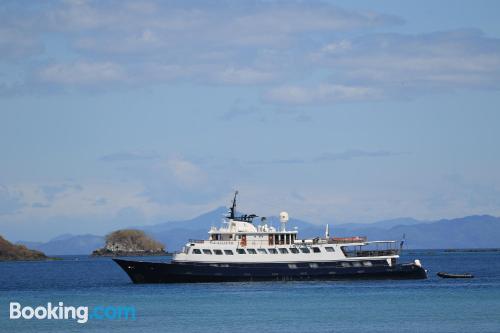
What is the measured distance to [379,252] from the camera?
98562 millimetres

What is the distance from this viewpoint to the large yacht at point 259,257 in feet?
310

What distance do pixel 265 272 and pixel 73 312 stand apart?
26830mm

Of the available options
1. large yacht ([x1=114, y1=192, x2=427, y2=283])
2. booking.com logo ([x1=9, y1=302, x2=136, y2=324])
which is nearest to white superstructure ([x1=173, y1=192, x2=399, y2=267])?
large yacht ([x1=114, y1=192, x2=427, y2=283])

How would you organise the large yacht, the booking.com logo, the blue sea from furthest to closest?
the large yacht → the booking.com logo → the blue sea

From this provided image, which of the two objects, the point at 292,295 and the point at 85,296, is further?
the point at 85,296

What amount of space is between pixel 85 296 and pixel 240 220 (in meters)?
16.8

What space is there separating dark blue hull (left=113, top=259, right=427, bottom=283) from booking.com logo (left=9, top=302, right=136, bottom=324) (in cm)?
1858

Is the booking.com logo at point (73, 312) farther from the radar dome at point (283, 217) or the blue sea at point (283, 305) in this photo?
the radar dome at point (283, 217)

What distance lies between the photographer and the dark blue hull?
310 feet

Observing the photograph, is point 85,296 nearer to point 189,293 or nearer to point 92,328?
point 189,293

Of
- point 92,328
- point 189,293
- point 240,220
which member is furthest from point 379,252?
point 92,328

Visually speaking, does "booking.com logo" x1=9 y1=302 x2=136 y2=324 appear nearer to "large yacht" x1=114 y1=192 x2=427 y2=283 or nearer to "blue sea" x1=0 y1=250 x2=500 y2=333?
"blue sea" x1=0 y1=250 x2=500 y2=333

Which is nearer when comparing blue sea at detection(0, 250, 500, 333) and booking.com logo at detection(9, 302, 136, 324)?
blue sea at detection(0, 250, 500, 333)

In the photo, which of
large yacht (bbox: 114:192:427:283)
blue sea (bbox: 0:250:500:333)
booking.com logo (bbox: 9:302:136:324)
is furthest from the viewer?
large yacht (bbox: 114:192:427:283)
